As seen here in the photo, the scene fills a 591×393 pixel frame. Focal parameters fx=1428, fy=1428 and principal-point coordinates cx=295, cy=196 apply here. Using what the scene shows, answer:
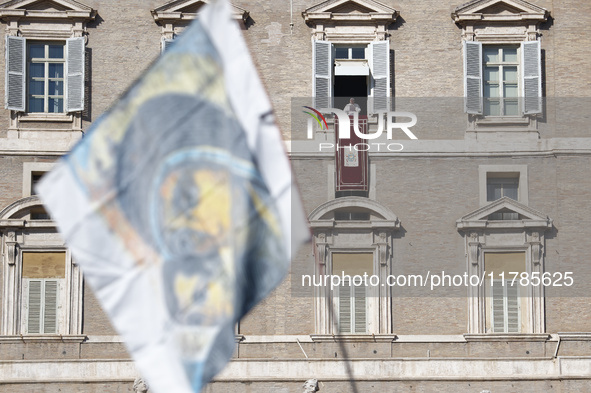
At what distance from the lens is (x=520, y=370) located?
29547mm

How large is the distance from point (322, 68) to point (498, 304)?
6.25 meters

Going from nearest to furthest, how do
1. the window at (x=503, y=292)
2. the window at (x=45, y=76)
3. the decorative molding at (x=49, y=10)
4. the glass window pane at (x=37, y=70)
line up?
the window at (x=503, y=292), the window at (x=45, y=76), the decorative molding at (x=49, y=10), the glass window pane at (x=37, y=70)

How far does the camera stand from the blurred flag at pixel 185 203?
12.0 metres

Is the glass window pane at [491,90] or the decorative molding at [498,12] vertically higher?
the decorative molding at [498,12]

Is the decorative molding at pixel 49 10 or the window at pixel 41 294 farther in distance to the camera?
the decorative molding at pixel 49 10

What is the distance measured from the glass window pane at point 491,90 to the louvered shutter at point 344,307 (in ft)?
17.0

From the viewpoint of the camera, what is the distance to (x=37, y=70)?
1208 inches

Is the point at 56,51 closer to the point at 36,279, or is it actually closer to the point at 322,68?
the point at 36,279

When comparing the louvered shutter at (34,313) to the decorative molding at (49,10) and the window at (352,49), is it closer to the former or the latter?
the decorative molding at (49,10)

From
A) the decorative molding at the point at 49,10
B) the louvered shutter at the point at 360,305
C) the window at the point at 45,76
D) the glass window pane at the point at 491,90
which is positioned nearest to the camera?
the louvered shutter at the point at 360,305

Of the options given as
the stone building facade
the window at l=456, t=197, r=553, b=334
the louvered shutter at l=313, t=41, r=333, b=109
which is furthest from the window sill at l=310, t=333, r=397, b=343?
the louvered shutter at l=313, t=41, r=333, b=109

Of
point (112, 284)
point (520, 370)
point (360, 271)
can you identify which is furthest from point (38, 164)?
point (112, 284)

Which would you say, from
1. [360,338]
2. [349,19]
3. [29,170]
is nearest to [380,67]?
[349,19]

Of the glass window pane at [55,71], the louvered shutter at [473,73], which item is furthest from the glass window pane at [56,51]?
the louvered shutter at [473,73]
